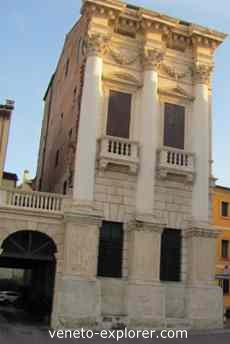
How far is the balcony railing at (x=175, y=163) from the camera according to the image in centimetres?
2219

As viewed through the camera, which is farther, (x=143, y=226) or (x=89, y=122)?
(x=89, y=122)

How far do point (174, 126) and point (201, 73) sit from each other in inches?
137

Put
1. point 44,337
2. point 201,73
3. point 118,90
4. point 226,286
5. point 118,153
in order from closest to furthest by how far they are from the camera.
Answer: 1. point 44,337
2. point 118,153
3. point 118,90
4. point 201,73
5. point 226,286

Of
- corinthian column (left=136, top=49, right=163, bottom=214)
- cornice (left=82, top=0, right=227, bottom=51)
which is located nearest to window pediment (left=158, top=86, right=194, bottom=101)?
corinthian column (left=136, top=49, right=163, bottom=214)

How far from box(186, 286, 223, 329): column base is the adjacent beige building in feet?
0.16

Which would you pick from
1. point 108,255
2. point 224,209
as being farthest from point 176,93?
point 224,209

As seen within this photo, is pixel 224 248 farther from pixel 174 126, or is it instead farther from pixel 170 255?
pixel 174 126

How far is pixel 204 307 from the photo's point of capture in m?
21.2

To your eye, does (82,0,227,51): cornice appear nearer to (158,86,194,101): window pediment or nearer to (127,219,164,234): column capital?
(158,86,194,101): window pediment

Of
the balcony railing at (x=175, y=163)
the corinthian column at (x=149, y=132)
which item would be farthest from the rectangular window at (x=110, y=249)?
the balcony railing at (x=175, y=163)

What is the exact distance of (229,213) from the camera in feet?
126

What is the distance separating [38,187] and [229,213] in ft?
56.1

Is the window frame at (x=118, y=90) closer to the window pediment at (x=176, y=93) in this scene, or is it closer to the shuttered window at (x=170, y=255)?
the window pediment at (x=176, y=93)

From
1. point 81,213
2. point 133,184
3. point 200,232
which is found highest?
point 133,184
